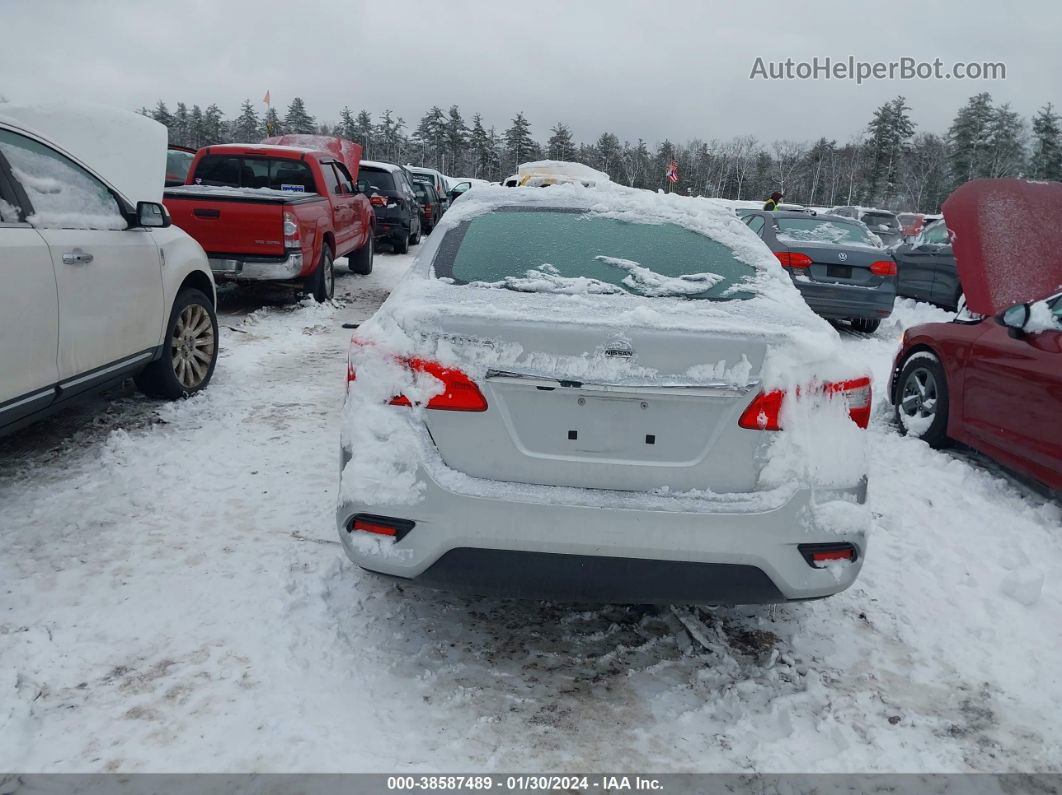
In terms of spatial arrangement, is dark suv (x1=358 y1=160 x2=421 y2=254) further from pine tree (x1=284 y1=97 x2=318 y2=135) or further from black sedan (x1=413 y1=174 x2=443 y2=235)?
pine tree (x1=284 y1=97 x2=318 y2=135)

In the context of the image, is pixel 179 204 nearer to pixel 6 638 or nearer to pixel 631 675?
pixel 6 638

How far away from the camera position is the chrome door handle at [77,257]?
3.86 meters

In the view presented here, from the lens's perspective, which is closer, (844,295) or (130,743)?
(130,743)

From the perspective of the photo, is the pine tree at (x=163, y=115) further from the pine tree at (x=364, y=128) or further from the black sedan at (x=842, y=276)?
the black sedan at (x=842, y=276)

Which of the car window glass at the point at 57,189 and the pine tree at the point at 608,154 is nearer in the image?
the car window glass at the point at 57,189

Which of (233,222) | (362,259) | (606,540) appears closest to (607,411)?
(606,540)

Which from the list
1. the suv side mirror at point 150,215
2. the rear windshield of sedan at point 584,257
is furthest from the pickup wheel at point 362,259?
the rear windshield of sedan at point 584,257

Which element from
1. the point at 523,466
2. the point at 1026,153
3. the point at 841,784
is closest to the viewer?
Result: the point at 841,784

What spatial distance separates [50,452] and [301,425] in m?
1.51

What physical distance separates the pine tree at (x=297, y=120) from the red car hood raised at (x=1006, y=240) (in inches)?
4388

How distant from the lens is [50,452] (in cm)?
450

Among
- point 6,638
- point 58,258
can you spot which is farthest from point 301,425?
point 6,638

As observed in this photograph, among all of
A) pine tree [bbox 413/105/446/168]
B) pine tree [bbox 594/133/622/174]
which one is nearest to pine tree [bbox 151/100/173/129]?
pine tree [bbox 413/105/446/168]

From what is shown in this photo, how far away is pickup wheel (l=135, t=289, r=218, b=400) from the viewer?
5312 millimetres
